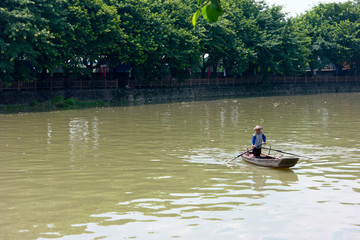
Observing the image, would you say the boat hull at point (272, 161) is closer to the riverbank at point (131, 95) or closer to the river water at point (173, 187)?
the river water at point (173, 187)

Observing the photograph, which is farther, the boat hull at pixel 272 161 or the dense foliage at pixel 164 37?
the dense foliage at pixel 164 37

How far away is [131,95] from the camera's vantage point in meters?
48.8

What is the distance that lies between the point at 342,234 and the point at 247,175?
5.18m

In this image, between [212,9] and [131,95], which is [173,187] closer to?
[212,9]

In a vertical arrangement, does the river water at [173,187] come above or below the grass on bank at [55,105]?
below

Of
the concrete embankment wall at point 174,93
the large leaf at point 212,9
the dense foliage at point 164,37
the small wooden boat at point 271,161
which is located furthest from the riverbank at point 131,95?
the large leaf at point 212,9

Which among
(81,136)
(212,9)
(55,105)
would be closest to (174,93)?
(55,105)

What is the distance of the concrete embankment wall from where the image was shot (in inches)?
1617

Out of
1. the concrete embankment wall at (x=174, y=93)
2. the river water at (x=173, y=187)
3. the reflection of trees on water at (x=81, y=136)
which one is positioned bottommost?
the river water at (x=173, y=187)

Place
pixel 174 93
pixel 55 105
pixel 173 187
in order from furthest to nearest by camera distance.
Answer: pixel 174 93 → pixel 55 105 → pixel 173 187

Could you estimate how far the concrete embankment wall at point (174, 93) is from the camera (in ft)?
135

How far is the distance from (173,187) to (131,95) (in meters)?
36.8

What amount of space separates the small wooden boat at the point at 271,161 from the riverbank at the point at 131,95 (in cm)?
2514

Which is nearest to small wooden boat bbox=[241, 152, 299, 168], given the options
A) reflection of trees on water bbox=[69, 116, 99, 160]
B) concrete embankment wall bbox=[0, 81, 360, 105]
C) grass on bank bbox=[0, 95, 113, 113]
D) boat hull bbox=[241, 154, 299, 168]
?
boat hull bbox=[241, 154, 299, 168]
